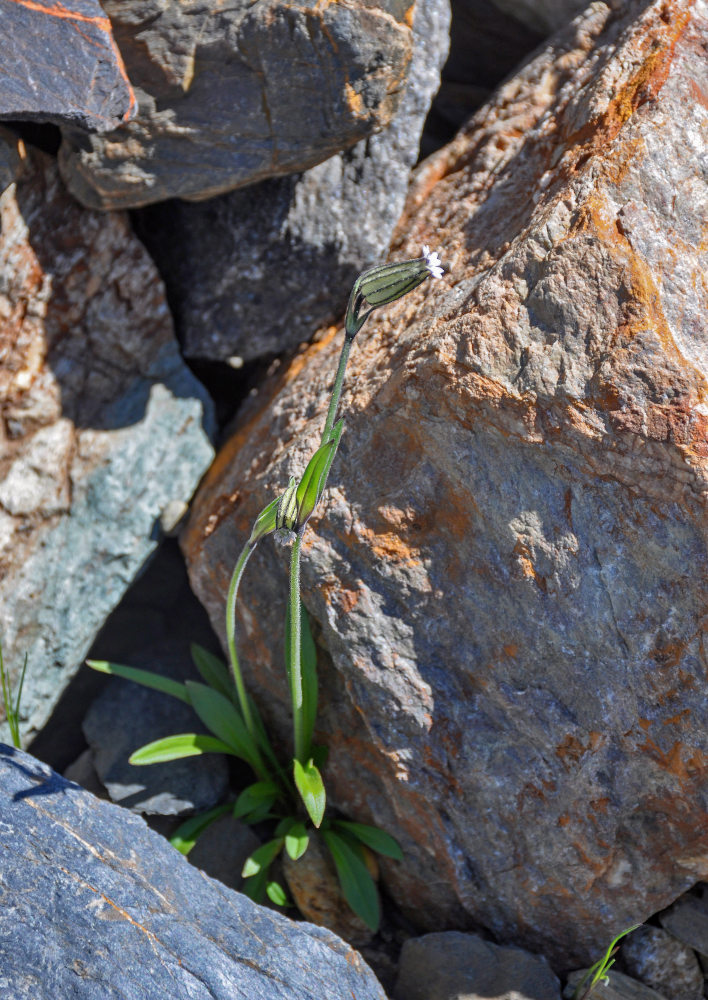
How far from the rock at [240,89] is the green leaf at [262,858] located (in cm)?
229

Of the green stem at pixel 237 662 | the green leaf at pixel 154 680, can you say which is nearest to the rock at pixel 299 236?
the green stem at pixel 237 662

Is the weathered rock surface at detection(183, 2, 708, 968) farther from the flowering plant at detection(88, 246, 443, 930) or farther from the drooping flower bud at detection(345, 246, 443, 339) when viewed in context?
the drooping flower bud at detection(345, 246, 443, 339)

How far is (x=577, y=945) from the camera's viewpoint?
2.61m

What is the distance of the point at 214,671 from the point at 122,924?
113 centimetres

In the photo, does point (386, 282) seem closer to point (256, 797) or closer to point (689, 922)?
point (256, 797)

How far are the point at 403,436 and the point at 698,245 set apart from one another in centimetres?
101

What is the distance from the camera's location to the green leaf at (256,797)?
2822 millimetres

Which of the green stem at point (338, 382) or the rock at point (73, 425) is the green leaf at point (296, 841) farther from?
the green stem at point (338, 382)

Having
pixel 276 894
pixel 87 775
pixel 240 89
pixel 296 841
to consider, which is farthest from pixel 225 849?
pixel 240 89

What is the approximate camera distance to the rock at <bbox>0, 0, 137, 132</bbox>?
8.16 ft

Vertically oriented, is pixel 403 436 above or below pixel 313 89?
below

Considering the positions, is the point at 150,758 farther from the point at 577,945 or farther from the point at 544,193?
the point at 544,193

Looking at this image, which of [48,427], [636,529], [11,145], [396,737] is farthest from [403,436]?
[11,145]

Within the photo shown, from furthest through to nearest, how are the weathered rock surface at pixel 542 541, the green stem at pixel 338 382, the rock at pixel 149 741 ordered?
1. the rock at pixel 149 741
2. the weathered rock surface at pixel 542 541
3. the green stem at pixel 338 382
